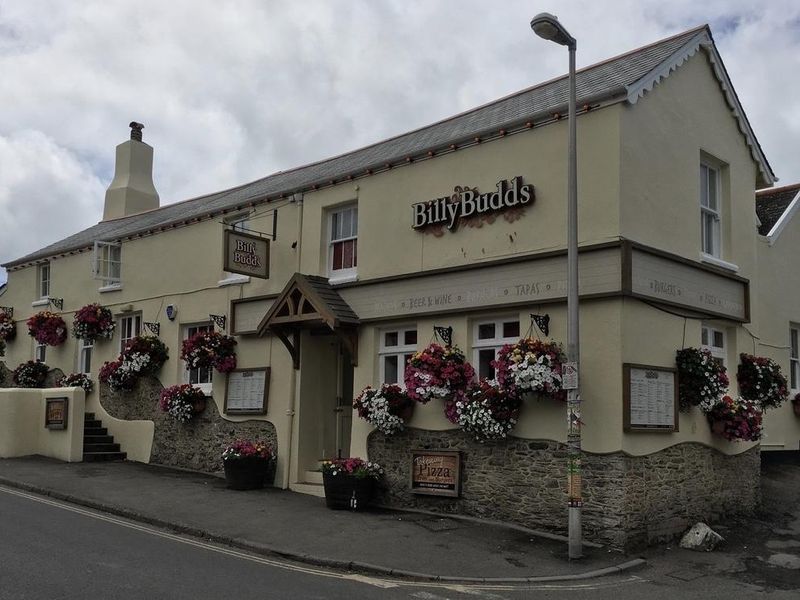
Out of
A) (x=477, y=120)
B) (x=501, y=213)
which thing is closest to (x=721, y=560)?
(x=501, y=213)

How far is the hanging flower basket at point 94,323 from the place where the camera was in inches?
805

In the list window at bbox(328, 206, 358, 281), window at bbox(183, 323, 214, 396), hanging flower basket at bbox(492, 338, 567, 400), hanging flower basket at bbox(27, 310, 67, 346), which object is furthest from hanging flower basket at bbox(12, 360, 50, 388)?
hanging flower basket at bbox(492, 338, 567, 400)

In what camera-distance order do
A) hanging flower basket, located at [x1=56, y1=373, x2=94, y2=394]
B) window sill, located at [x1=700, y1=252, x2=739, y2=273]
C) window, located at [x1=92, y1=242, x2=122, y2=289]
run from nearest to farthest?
1. window sill, located at [x1=700, y1=252, x2=739, y2=273]
2. window, located at [x1=92, y1=242, x2=122, y2=289]
3. hanging flower basket, located at [x1=56, y1=373, x2=94, y2=394]

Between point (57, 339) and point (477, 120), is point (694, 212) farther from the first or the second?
point (57, 339)

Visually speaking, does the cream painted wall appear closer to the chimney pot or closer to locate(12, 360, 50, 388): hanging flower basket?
locate(12, 360, 50, 388): hanging flower basket

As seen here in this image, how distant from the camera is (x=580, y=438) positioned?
10.8 m

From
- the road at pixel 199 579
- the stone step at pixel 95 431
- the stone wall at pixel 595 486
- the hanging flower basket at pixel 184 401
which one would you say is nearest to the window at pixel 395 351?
the stone wall at pixel 595 486

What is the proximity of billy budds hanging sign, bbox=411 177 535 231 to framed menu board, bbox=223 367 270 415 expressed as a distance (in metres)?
4.95

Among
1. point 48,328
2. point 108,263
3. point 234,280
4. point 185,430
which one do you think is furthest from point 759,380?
point 48,328

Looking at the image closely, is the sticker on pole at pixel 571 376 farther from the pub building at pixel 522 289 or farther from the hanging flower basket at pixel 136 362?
the hanging flower basket at pixel 136 362

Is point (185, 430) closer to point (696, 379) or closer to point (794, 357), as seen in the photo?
point (696, 379)

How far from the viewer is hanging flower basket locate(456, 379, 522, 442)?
38.2ft

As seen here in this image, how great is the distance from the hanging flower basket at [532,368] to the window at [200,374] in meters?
8.34

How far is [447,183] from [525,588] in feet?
22.9
